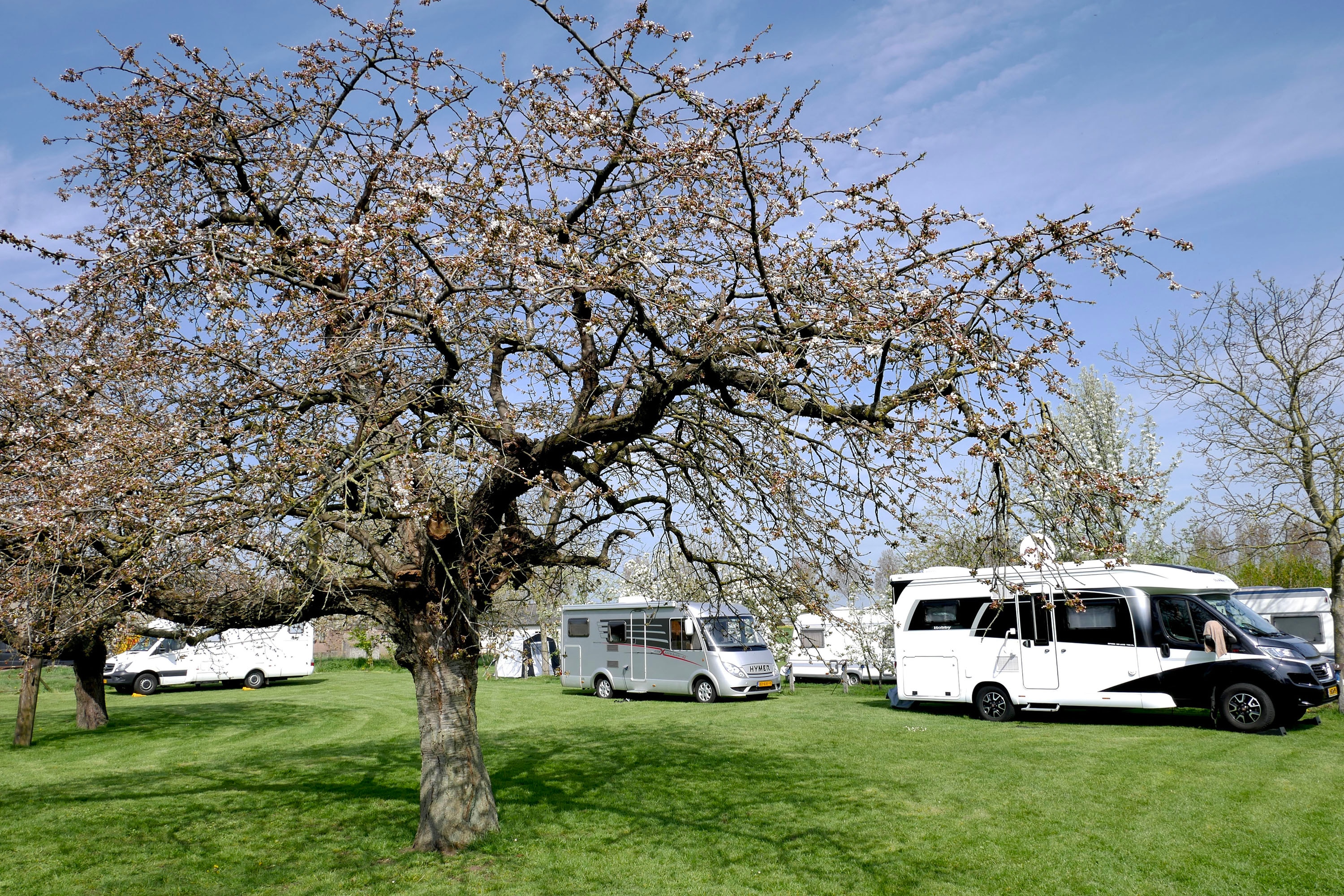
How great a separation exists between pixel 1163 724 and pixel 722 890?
10703 mm

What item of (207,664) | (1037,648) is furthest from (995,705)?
(207,664)

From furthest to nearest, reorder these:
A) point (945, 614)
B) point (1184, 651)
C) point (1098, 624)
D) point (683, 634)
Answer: point (683, 634)
point (945, 614)
point (1098, 624)
point (1184, 651)

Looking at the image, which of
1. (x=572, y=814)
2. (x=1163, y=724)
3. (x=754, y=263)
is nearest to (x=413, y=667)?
(x=572, y=814)

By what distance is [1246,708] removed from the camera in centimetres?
1247

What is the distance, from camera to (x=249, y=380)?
19.6 feet

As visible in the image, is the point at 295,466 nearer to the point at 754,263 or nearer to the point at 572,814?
the point at 754,263

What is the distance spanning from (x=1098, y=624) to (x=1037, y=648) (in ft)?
3.63

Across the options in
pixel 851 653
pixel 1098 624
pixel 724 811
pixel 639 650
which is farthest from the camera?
pixel 851 653

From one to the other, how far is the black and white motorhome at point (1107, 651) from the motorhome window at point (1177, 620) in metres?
0.02

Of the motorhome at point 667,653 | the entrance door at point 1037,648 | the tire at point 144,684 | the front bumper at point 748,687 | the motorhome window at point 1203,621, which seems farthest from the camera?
the tire at point 144,684

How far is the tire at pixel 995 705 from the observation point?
14914mm

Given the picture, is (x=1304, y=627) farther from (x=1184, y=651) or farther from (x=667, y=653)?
(x=667, y=653)

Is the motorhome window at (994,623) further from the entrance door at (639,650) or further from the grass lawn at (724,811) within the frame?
the entrance door at (639,650)

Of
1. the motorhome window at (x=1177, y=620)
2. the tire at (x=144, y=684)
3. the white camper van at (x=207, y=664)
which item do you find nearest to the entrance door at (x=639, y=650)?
the white camper van at (x=207, y=664)
